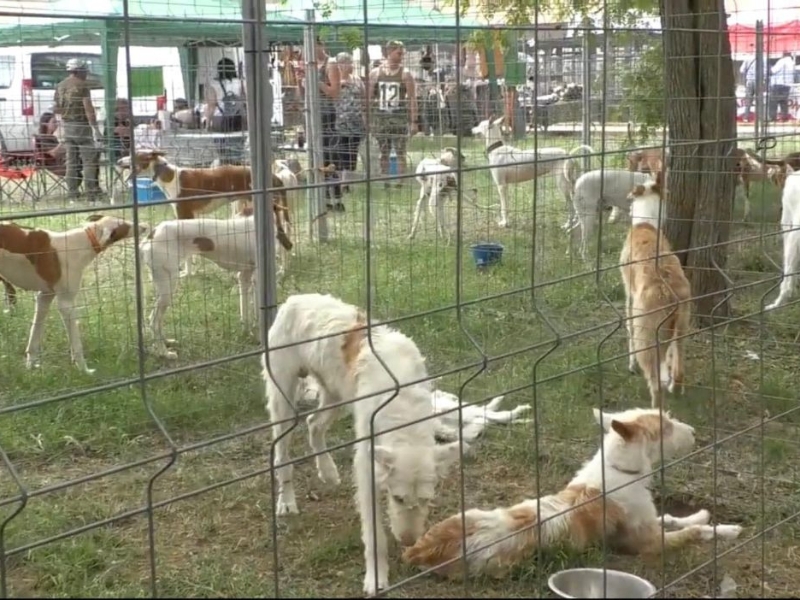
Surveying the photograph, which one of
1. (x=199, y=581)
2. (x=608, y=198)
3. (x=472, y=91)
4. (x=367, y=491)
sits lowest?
(x=199, y=581)

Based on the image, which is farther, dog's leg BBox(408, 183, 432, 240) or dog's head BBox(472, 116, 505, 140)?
dog's head BBox(472, 116, 505, 140)

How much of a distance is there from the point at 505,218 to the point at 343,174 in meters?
2.45

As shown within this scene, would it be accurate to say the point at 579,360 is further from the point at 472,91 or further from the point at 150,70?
the point at 472,91

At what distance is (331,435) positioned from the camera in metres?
6.08

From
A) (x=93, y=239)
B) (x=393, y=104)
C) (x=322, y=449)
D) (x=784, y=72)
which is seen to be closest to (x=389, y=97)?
(x=393, y=104)

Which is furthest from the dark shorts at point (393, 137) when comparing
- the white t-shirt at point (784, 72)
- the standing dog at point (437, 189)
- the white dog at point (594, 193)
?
the white t-shirt at point (784, 72)

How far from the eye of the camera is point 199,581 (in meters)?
4.20

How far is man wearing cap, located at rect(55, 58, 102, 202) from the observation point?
10.1 m

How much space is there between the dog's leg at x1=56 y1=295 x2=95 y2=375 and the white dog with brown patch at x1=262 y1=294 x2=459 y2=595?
2667 millimetres

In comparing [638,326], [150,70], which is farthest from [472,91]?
[638,326]

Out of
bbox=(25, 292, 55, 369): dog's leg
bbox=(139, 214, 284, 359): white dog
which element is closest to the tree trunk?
bbox=(139, 214, 284, 359): white dog

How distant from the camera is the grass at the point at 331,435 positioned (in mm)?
4188

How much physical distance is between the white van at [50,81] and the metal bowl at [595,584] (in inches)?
284

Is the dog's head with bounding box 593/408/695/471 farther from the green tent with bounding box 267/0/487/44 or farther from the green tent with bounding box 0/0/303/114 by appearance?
the green tent with bounding box 267/0/487/44
